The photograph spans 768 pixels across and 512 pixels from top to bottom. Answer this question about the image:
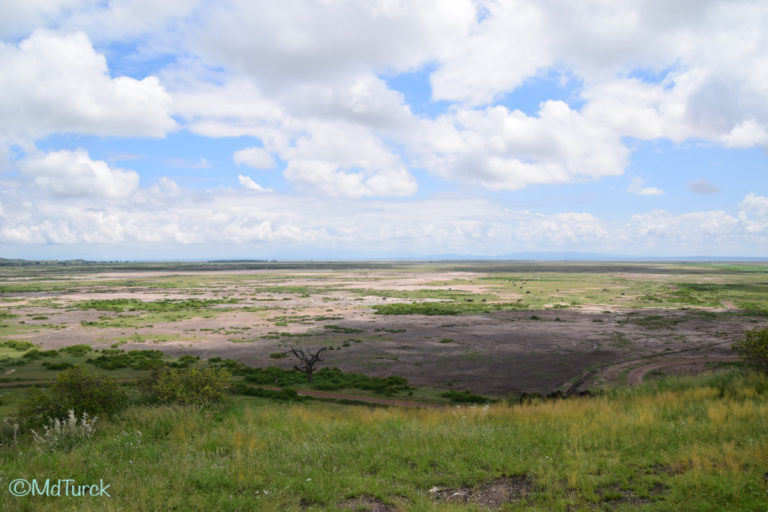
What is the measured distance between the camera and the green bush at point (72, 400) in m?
15.4

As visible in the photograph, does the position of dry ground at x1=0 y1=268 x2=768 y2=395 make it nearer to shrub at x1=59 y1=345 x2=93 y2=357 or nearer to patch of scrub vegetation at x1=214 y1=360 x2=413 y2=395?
patch of scrub vegetation at x1=214 y1=360 x2=413 y2=395

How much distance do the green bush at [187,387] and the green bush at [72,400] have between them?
5.48 feet

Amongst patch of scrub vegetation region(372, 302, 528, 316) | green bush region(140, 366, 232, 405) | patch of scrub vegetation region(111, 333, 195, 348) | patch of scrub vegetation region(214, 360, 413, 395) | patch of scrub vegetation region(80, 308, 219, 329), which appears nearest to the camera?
green bush region(140, 366, 232, 405)

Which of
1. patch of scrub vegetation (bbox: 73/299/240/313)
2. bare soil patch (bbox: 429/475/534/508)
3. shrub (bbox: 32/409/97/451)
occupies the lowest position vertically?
patch of scrub vegetation (bbox: 73/299/240/313)

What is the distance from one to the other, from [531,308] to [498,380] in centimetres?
4097

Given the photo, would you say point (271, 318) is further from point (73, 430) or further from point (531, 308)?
point (73, 430)

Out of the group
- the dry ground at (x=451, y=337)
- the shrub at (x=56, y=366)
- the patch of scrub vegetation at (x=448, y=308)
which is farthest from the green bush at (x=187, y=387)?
the patch of scrub vegetation at (x=448, y=308)

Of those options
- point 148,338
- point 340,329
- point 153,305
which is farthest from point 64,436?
point 153,305

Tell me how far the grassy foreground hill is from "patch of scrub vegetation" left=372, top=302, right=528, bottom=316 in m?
46.9

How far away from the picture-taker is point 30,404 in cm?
1561

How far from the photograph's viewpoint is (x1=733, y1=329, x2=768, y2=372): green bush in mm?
20500

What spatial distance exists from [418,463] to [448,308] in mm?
56320

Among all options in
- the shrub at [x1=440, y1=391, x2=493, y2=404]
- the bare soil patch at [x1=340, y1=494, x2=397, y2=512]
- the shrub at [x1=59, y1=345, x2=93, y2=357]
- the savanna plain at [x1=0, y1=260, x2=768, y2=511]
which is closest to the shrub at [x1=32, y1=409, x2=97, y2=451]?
the savanna plain at [x1=0, y1=260, x2=768, y2=511]

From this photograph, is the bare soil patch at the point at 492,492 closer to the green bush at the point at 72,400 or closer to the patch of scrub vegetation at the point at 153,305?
the green bush at the point at 72,400
